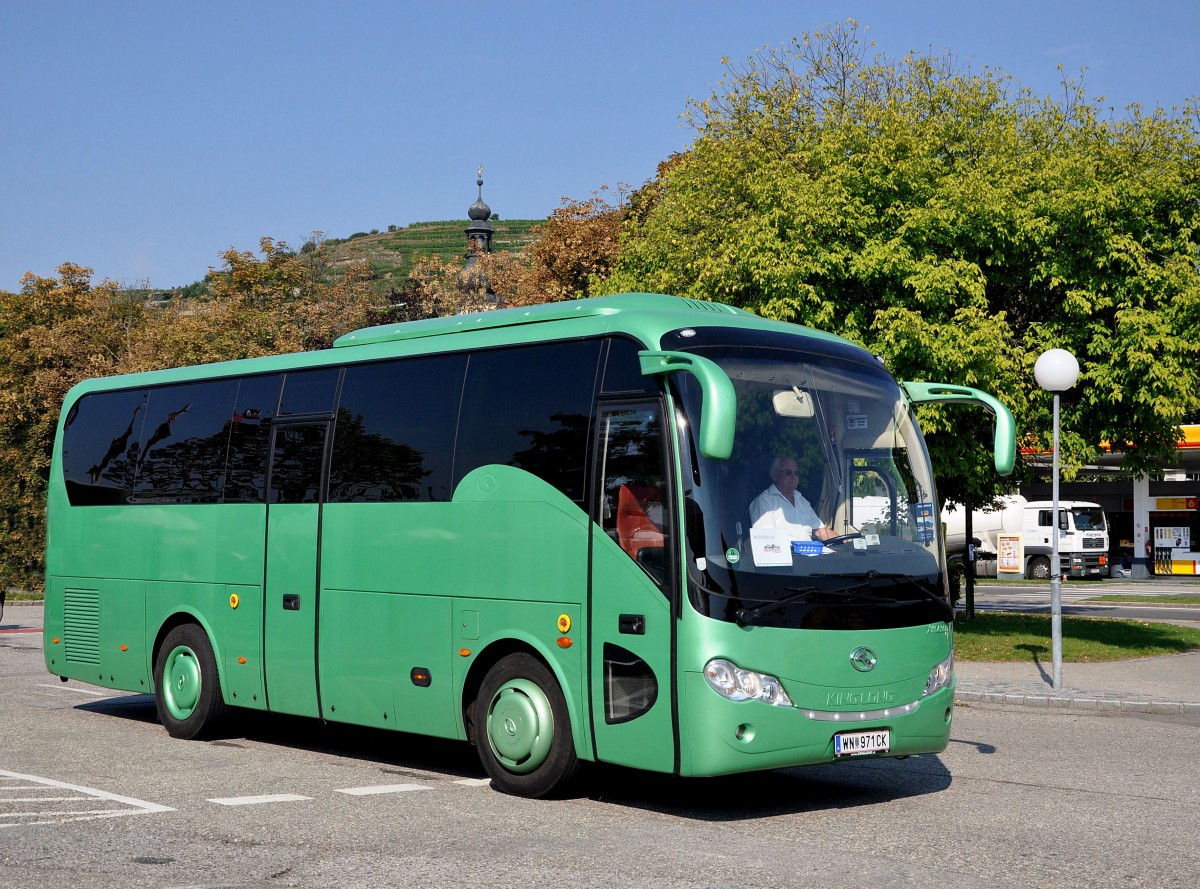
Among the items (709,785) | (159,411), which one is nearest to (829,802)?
(709,785)

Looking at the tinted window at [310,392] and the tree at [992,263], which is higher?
the tree at [992,263]

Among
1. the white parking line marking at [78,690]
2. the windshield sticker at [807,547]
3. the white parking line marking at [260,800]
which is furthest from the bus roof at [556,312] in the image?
the white parking line marking at [78,690]

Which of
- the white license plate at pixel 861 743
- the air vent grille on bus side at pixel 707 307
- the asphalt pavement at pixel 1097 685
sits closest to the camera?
the white license plate at pixel 861 743

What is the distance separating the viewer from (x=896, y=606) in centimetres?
894

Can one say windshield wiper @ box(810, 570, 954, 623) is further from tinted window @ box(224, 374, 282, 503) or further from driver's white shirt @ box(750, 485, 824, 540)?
tinted window @ box(224, 374, 282, 503)

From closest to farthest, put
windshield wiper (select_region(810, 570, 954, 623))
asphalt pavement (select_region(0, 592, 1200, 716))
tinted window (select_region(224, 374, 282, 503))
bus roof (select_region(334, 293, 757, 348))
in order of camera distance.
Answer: windshield wiper (select_region(810, 570, 954, 623)) → bus roof (select_region(334, 293, 757, 348)) → tinted window (select_region(224, 374, 282, 503)) → asphalt pavement (select_region(0, 592, 1200, 716))

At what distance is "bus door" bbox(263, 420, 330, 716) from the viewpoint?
11.2 meters

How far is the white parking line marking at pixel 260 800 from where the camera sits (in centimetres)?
891

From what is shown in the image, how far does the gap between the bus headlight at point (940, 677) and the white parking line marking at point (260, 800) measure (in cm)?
Result: 413

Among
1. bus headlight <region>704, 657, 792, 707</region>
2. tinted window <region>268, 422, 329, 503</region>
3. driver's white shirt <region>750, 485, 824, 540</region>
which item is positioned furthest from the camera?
tinted window <region>268, 422, 329, 503</region>

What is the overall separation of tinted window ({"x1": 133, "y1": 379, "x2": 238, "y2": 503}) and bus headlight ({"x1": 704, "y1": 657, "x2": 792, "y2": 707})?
19.1 feet

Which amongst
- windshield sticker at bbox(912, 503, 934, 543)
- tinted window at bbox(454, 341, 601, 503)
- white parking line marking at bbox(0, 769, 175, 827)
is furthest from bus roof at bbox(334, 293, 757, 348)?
white parking line marking at bbox(0, 769, 175, 827)

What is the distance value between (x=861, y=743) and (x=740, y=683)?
1051mm

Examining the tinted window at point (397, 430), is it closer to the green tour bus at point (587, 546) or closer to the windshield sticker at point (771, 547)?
the green tour bus at point (587, 546)
